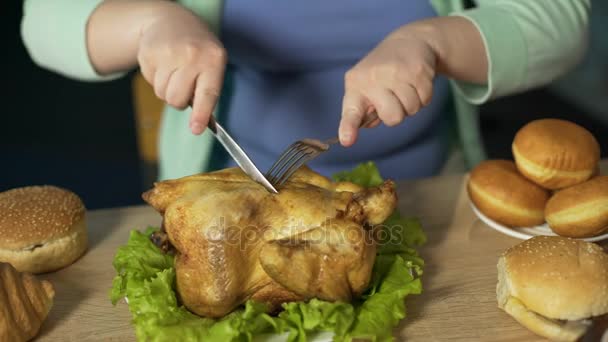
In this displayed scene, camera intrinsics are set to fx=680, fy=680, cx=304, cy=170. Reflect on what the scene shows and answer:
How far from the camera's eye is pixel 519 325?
1.09m

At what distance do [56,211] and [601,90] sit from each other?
9.08 ft

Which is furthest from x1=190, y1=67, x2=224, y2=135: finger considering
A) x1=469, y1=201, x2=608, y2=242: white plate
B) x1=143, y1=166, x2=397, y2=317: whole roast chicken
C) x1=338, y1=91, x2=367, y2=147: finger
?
x1=469, y1=201, x2=608, y2=242: white plate

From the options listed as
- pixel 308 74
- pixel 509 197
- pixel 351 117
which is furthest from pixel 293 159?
pixel 308 74

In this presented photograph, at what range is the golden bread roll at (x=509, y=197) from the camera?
1315 mm

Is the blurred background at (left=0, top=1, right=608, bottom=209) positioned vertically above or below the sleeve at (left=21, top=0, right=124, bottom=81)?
below

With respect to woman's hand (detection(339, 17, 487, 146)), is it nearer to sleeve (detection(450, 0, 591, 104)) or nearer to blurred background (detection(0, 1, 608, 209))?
sleeve (detection(450, 0, 591, 104))

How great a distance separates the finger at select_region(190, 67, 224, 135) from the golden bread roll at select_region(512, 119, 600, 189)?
61 centimetres

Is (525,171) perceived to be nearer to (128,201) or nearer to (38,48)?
(38,48)

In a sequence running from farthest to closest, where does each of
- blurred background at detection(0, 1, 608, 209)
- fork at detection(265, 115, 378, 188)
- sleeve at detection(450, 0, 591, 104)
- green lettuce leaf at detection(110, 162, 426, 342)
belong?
blurred background at detection(0, 1, 608, 209)
sleeve at detection(450, 0, 591, 104)
fork at detection(265, 115, 378, 188)
green lettuce leaf at detection(110, 162, 426, 342)

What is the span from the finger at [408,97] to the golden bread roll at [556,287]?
1.00 feet

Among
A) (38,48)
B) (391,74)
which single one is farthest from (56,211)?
(391,74)

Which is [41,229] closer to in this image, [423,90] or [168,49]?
[168,49]

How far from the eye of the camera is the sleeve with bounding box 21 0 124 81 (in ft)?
5.01

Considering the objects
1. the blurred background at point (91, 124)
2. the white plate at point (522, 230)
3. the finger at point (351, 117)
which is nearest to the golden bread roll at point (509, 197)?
the white plate at point (522, 230)
